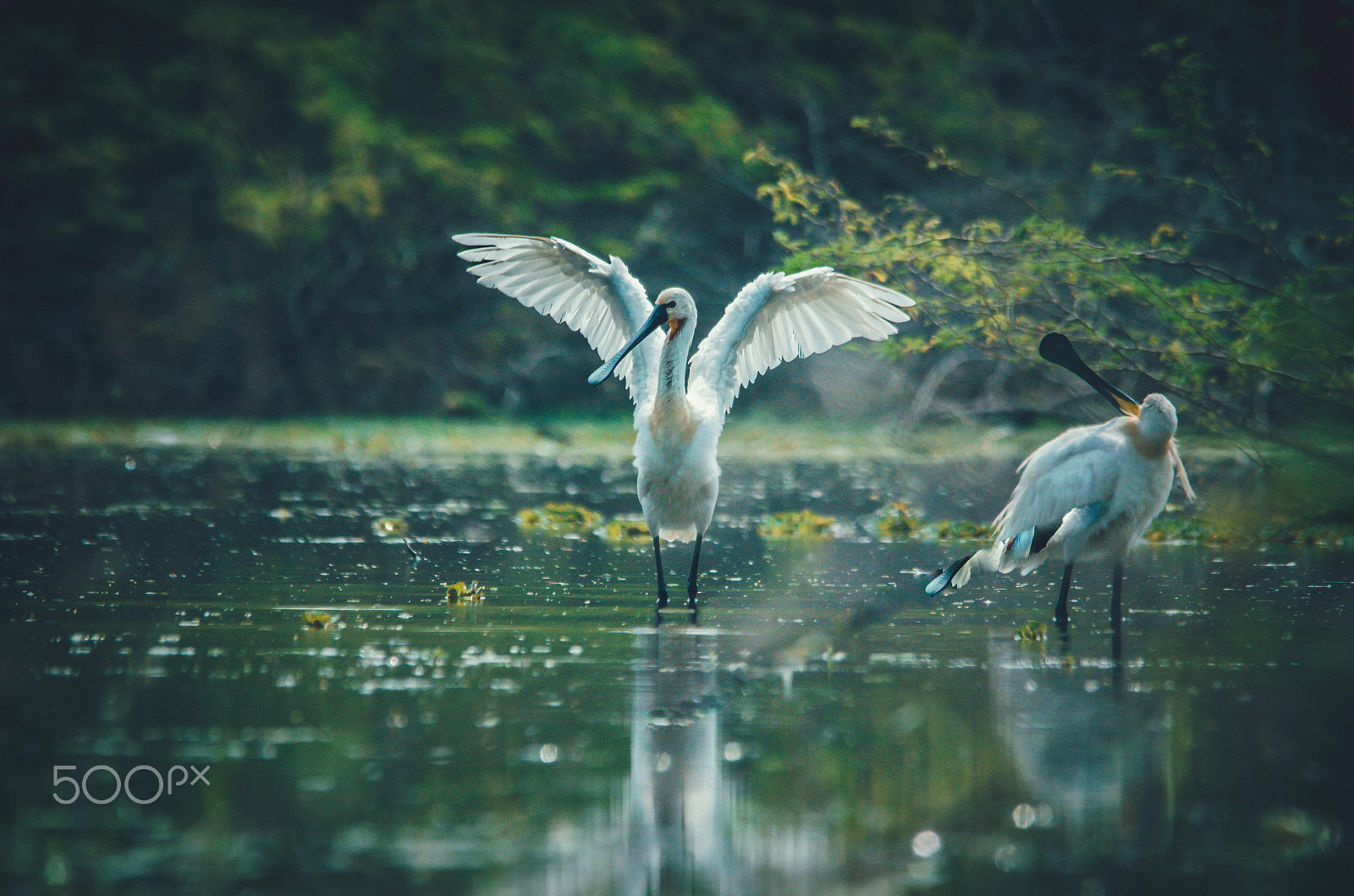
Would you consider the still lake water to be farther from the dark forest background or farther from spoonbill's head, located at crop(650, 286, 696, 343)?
the dark forest background

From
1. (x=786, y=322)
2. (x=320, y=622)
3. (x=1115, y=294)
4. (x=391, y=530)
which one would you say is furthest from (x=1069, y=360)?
(x=391, y=530)

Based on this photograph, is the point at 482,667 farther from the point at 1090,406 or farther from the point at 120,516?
the point at 1090,406

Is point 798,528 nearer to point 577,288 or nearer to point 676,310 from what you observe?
point 577,288

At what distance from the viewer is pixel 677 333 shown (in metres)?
7.85

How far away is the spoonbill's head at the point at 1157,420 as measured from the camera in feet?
20.9

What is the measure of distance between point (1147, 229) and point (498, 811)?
76.1ft

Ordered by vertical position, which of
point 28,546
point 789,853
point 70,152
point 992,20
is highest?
point 992,20

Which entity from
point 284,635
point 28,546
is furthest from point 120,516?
point 284,635

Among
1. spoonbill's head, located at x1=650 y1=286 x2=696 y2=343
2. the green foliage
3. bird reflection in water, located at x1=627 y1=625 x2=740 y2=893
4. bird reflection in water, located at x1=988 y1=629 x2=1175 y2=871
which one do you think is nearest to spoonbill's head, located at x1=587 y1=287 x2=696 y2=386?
spoonbill's head, located at x1=650 y1=286 x2=696 y2=343

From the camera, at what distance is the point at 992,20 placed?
29.7 meters

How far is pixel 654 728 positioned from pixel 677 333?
3.60 meters

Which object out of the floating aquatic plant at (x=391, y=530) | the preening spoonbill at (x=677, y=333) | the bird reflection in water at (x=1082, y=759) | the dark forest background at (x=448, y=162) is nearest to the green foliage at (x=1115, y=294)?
the preening spoonbill at (x=677, y=333)

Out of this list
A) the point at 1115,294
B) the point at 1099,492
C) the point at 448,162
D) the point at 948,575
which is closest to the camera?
the point at 1099,492

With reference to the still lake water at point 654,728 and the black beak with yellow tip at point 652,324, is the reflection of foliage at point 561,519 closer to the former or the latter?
the still lake water at point 654,728
